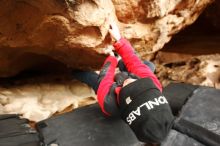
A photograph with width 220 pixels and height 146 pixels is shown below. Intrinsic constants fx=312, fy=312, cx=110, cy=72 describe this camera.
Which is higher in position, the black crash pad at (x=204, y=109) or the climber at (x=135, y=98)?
the climber at (x=135, y=98)

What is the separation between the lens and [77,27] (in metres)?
2.05

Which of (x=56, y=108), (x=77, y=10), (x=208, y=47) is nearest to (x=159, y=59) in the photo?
(x=208, y=47)

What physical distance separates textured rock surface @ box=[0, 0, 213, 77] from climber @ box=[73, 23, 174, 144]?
8.8 inches

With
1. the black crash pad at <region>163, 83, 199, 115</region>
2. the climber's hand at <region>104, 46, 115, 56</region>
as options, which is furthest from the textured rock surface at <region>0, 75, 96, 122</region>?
the black crash pad at <region>163, 83, 199, 115</region>

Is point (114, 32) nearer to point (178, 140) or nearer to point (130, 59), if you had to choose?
point (130, 59)

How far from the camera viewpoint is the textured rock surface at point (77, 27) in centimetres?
197

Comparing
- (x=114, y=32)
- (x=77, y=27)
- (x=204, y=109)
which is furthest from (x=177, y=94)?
(x=77, y=27)

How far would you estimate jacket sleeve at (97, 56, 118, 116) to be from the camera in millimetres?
2028

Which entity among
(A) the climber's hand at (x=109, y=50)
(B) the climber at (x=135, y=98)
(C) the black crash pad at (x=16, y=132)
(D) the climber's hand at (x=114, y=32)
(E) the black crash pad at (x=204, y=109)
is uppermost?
(D) the climber's hand at (x=114, y=32)

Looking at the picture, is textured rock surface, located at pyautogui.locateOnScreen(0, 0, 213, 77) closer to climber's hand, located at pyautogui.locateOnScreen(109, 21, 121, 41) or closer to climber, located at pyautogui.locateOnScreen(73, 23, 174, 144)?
climber's hand, located at pyautogui.locateOnScreen(109, 21, 121, 41)

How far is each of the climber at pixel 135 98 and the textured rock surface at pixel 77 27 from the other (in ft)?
0.74

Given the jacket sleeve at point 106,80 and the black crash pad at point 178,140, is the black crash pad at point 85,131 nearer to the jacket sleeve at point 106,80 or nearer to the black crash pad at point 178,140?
the jacket sleeve at point 106,80

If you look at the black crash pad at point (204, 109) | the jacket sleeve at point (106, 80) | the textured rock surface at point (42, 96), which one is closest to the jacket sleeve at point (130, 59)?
the jacket sleeve at point (106, 80)

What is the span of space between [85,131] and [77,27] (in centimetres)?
69
